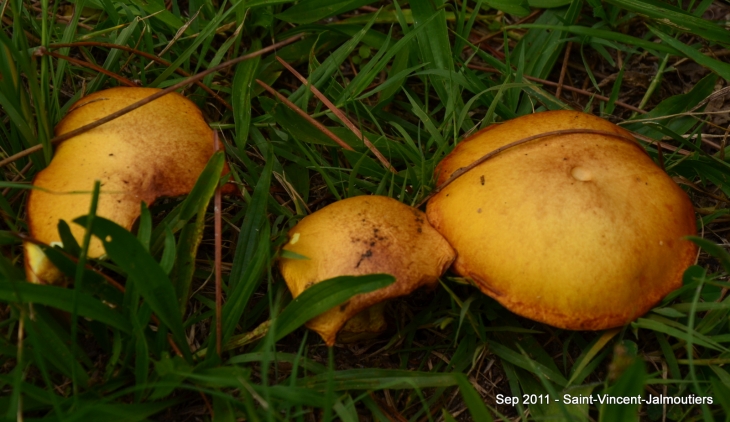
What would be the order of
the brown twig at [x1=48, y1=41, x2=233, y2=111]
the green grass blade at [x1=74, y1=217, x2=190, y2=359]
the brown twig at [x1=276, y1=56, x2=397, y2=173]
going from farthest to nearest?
the brown twig at [x1=276, y1=56, x2=397, y2=173], the brown twig at [x1=48, y1=41, x2=233, y2=111], the green grass blade at [x1=74, y1=217, x2=190, y2=359]

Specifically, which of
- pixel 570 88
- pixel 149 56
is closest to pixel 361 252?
pixel 149 56

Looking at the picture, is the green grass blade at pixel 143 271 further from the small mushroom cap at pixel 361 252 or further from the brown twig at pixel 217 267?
the small mushroom cap at pixel 361 252

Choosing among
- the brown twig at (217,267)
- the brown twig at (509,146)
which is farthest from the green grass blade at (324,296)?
the brown twig at (509,146)

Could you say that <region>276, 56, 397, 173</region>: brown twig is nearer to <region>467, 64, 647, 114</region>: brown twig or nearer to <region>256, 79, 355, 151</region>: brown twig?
<region>256, 79, 355, 151</region>: brown twig

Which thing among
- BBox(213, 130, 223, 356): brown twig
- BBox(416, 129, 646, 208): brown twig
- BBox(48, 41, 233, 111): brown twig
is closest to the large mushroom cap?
BBox(416, 129, 646, 208): brown twig

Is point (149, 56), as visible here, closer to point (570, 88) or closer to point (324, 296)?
point (324, 296)

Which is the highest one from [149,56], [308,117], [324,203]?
[149,56]
